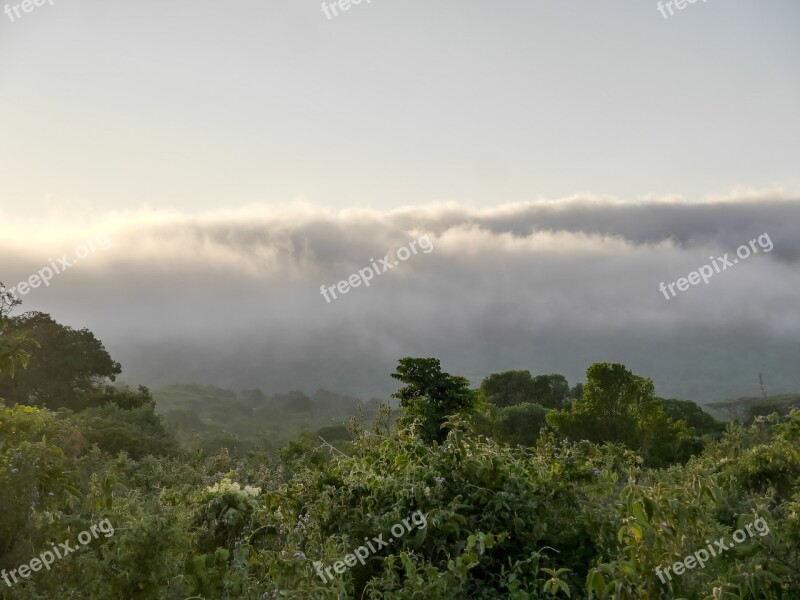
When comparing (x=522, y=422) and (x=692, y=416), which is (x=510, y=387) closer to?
(x=522, y=422)

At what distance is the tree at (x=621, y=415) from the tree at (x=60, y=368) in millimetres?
33645

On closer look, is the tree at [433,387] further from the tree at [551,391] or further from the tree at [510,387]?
the tree at [551,391]

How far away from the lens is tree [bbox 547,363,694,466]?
38625mm

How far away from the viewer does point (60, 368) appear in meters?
51.5

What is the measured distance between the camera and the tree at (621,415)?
127 ft

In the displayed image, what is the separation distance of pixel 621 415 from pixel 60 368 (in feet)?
125

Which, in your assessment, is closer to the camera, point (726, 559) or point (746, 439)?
point (726, 559)

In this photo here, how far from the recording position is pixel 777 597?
5164mm

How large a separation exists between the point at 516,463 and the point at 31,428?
511cm

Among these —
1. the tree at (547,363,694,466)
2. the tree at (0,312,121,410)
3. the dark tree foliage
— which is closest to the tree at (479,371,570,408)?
the dark tree foliage

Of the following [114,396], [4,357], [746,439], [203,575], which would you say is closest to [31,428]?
[4,357]

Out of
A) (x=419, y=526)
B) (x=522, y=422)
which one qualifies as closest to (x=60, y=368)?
(x=522, y=422)

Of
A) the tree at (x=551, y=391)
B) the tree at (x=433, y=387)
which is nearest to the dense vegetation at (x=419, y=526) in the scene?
the tree at (x=433, y=387)

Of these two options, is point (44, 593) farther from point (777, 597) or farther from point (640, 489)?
point (777, 597)
